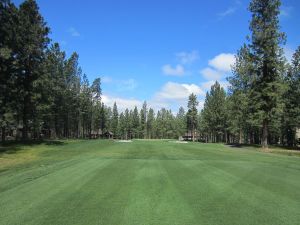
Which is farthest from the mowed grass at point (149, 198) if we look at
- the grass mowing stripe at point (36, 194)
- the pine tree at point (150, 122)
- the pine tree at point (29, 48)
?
the pine tree at point (150, 122)

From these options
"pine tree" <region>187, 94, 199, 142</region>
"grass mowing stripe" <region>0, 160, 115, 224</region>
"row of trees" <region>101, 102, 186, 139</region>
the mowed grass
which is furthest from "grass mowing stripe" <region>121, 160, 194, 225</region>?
"row of trees" <region>101, 102, 186, 139</region>

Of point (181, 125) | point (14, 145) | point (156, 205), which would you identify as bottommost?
point (156, 205)

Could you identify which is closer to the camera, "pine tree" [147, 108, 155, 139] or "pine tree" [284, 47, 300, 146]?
"pine tree" [284, 47, 300, 146]

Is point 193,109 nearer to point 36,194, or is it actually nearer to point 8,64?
point 8,64

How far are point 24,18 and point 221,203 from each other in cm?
3817

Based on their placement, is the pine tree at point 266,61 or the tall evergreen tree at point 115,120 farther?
the tall evergreen tree at point 115,120

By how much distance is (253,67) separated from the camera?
45.7 metres

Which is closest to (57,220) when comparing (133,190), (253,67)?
(133,190)

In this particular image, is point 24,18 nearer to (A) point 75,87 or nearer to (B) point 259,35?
(B) point 259,35

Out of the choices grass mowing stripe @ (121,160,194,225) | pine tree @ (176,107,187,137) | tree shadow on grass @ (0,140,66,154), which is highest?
pine tree @ (176,107,187,137)

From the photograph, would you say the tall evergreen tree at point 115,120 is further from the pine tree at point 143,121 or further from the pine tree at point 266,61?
the pine tree at point 266,61

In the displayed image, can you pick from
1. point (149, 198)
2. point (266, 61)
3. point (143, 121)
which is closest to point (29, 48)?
point (266, 61)

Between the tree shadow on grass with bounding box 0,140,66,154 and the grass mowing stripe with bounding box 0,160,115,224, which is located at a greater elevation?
the tree shadow on grass with bounding box 0,140,66,154

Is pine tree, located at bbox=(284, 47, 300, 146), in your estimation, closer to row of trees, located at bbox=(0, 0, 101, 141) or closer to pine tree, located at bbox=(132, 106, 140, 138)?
row of trees, located at bbox=(0, 0, 101, 141)
